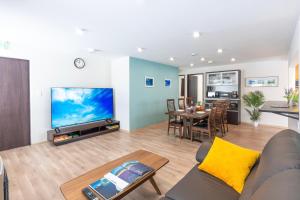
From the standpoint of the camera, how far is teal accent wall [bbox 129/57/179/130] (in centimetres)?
496

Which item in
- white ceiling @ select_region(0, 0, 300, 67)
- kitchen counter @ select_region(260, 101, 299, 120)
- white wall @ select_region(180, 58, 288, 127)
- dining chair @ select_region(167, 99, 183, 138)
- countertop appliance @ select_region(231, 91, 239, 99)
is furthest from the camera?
countertop appliance @ select_region(231, 91, 239, 99)

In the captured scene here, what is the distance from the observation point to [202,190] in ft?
4.42

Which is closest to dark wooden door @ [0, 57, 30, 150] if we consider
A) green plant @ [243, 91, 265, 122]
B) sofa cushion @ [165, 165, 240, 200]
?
sofa cushion @ [165, 165, 240, 200]

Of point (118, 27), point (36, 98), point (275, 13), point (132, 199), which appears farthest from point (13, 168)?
point (275, 13)

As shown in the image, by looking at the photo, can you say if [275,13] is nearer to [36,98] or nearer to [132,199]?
[132,199]

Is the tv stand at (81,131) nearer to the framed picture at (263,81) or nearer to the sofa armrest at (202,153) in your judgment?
the sofa armrest at (202,153)

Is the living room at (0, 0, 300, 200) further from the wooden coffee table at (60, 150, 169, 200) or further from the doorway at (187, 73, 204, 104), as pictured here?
the doorway at (187, 73, 204, 104)

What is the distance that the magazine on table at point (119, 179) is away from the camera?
1356 millimetres

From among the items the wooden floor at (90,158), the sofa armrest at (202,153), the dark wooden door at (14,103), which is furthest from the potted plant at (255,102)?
the dark wooden door at (14,103)

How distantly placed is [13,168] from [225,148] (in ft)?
11.0

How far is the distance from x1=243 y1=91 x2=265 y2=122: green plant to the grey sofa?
4634 mm

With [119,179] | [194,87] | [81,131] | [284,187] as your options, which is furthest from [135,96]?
[284,187]

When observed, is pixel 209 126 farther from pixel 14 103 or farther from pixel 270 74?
pixel 14 103

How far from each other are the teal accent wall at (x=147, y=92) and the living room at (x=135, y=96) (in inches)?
1.6
